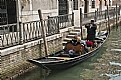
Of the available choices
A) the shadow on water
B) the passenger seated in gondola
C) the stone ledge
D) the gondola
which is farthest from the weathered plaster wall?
the passenger seated in gondola

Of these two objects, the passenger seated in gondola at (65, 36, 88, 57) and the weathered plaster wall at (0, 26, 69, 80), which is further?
the passenger seated in gondola at (65, 36, 88, 57)

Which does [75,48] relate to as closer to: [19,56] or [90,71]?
[90,71]

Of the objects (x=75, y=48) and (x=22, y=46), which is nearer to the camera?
(x=22, y=46)

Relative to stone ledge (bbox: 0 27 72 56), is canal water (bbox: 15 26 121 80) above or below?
below

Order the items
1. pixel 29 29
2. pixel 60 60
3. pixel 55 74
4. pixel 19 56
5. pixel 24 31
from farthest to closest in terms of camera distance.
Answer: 1. pixel 29 29
2. pixel 24 31
3. pixel 55 74
4. pixel 60 60
5. pixel 19 56

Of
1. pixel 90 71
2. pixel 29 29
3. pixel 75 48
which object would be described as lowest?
Answer: pixel 90 71

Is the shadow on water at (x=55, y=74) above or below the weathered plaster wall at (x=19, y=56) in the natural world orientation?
below

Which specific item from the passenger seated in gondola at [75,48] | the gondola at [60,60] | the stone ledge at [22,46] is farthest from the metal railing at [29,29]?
the passenger seated in gondola at [75,48]

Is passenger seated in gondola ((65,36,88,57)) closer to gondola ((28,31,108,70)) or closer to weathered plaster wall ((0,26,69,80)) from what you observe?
gondola ((28,31,108,70))

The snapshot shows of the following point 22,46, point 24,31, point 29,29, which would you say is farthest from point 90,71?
point 29,29

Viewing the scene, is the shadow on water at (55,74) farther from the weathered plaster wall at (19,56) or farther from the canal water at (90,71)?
the weathered plaster wall at (19,56)

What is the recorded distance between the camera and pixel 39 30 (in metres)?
11.4

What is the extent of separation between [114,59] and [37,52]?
3.94m

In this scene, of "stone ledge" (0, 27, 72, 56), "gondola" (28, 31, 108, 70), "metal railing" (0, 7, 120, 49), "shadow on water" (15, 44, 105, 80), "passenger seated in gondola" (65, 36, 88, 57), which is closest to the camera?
"stone ledge" (0, 27, 72, 56)
